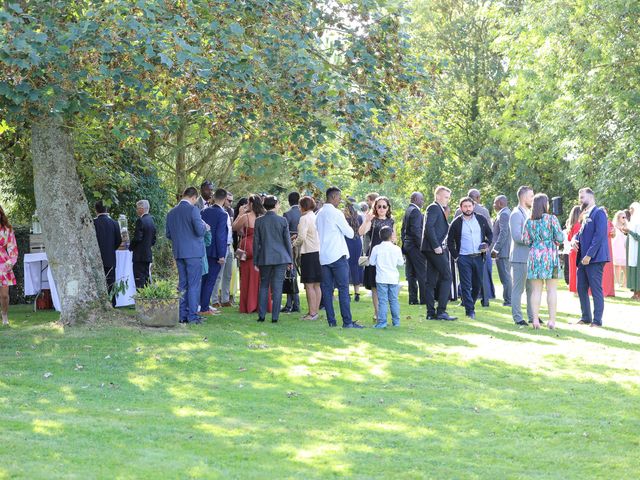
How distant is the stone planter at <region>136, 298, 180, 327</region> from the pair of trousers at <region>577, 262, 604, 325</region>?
6.27m

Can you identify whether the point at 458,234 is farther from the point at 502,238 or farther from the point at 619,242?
the point at 619,242

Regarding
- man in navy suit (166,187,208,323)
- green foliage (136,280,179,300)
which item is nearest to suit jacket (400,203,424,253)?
man in navy suit (166,187,208,323)

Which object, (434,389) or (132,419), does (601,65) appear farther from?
(132,419)

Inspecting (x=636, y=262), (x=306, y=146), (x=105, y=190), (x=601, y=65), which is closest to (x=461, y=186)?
(x=601, y=65)

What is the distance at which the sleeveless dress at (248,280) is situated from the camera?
16891 millimetres

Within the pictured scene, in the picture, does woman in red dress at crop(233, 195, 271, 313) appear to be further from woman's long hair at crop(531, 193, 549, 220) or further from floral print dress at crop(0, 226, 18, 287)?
woman's long hair at crop(531, 193, 549, 220)

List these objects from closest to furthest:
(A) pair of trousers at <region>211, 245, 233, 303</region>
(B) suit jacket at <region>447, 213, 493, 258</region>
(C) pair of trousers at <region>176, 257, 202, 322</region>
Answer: (C) pair of trousers at <region>176, 257, 202, 322</region>
(B) suit jacket at <region>447, 213, 493, 258</region>
(A) pair of trousers at <region>211, 245, 233, 303</region>

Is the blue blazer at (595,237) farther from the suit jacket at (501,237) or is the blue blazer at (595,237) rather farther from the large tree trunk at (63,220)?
the large tree trunk at (63,220)

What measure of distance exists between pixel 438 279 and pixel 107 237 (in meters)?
5.75

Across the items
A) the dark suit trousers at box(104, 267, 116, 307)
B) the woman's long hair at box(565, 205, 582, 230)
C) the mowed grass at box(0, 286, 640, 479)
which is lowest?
the mowed grass at box(0, 286, 640, 479)

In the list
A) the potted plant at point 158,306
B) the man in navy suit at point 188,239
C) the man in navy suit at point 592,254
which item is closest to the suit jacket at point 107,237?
the man in navy suit at point 188,239

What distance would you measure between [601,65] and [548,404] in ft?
71.4

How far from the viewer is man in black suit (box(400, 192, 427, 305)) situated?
16375mm

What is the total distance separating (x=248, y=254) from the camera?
1686 centimetres
